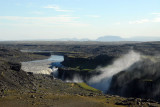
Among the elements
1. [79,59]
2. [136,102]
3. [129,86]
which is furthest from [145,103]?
[79,59]

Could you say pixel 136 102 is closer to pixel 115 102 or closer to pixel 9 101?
pixel 115 102

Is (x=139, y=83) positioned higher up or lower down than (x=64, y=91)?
higher up

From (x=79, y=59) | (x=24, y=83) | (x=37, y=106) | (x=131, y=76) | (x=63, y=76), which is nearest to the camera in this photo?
(x=37, y=106)

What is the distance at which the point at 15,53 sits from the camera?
642 feet

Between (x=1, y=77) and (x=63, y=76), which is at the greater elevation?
(x=1, y=77)

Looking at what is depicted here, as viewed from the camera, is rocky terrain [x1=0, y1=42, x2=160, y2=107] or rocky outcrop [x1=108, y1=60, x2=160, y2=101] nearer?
rocky terrain [x1=0, y1=42, x2=160, y2=107]

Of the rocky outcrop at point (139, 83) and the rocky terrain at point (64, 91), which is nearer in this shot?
the rocky terrain at point (64, 91)

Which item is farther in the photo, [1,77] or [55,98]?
[1,77]

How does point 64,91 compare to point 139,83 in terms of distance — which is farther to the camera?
point 139,83

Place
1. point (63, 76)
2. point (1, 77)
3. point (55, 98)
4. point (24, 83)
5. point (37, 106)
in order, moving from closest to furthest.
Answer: point (37, 106) < point (55, 98) < point (1, 77) < point (24, 83) < point (63, 76)

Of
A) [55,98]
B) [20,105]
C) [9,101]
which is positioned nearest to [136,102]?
[55,98]

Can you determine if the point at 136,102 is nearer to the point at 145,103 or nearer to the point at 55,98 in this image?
the point at 145,103

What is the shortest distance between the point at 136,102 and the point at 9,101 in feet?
86.7

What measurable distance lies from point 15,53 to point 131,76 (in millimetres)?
140839
